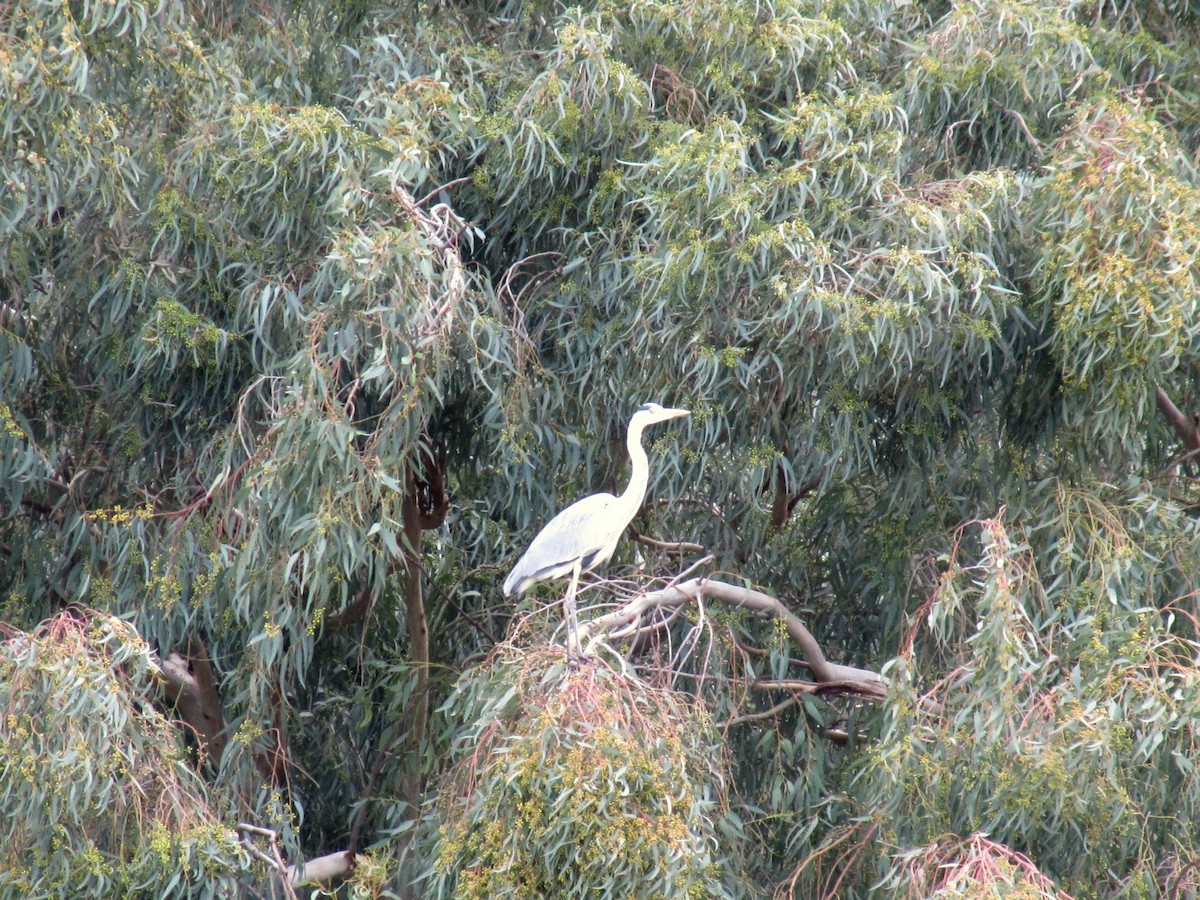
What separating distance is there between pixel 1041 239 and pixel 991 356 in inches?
15.9

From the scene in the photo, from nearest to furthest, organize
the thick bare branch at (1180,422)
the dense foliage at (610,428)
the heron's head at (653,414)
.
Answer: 1. the dense foliage at (610,428)
2. the heron's head at (653,414)
3. the thick bare branch at (1180,422)

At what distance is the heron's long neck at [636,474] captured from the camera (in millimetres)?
5055

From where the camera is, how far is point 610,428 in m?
5.61

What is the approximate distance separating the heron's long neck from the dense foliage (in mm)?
171

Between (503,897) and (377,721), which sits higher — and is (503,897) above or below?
above

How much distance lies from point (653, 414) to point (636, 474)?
0.73 feet

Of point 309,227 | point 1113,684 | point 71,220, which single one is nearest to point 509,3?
point 309,227

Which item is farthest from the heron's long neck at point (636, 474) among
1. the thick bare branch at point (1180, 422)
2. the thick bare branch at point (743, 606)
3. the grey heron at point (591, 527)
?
the thick bare branch at point (1180, 422)

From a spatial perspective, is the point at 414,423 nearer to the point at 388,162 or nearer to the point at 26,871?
the point at 388,162

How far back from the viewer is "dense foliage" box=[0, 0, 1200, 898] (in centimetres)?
409

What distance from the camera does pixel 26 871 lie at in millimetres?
4160

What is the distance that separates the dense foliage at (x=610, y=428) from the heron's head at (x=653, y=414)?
4.6 inches

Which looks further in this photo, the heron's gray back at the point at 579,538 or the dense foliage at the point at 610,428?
the heron's gray back at the point at 579,538

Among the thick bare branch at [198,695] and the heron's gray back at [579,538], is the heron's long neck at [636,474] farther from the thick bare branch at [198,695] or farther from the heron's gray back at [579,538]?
the thick bare branch at [198,695]
